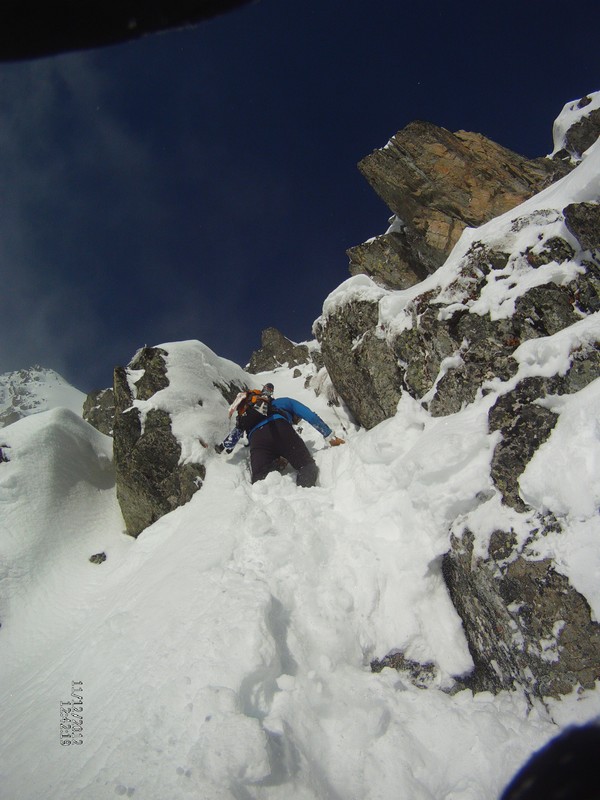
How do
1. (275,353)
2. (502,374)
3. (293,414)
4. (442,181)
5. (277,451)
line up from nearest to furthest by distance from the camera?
(502,374), (277,451), (293,414), (442,181), (275,353)

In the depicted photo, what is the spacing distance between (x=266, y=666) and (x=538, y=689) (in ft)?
7.67

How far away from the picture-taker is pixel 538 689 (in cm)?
331

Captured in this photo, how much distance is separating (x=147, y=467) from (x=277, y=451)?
3731mm

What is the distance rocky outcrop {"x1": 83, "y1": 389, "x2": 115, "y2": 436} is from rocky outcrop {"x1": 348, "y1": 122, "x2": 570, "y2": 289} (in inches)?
728

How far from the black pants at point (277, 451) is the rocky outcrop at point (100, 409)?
64.8 feet

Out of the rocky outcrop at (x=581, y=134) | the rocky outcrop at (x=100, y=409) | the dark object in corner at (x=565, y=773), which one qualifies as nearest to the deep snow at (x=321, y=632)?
the dark object in corner at (x=565, y=773)

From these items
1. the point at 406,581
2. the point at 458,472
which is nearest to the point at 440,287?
the point at 458,472

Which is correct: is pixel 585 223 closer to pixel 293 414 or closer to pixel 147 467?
pixel 293 414

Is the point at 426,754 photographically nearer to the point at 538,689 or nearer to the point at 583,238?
the point at 538,689

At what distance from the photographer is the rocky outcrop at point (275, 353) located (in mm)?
33562

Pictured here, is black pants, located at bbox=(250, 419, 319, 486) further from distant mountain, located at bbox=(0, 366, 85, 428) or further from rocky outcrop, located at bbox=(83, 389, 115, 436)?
distant mountain, located at bbox=(0, 366, 85, 428)

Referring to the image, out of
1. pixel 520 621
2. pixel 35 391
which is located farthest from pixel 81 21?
pixel 35 391

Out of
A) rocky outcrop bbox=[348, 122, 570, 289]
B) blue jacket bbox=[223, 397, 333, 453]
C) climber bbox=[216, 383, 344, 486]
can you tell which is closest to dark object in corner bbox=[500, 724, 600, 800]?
climber bbox=[216, 383, 344, 486]

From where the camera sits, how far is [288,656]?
380cm
